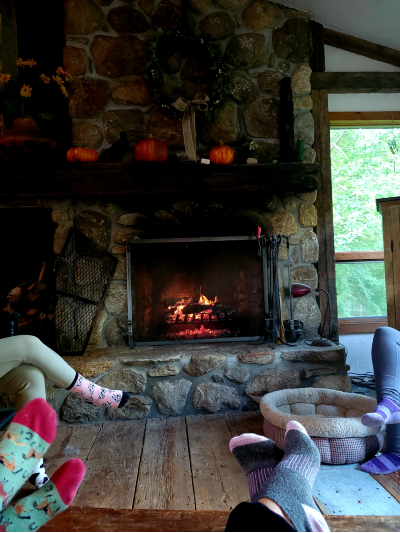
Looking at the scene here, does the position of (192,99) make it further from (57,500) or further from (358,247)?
(57,500)

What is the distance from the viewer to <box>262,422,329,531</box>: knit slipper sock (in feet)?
2.90

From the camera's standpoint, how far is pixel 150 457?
197 cm

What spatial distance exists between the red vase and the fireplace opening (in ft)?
2.76

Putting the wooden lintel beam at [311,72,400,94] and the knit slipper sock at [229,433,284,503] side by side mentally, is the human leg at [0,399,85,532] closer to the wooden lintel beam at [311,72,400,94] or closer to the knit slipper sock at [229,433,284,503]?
the knit slipper sock at [229,433,284,503]

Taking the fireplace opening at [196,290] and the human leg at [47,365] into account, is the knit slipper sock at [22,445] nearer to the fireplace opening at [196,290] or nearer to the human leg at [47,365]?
the human leg at [47,365]

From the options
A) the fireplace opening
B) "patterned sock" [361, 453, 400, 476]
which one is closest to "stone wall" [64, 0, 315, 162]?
the fireplace opening

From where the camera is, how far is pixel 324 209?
9.95 feet

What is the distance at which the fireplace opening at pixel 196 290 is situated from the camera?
2.87 metres

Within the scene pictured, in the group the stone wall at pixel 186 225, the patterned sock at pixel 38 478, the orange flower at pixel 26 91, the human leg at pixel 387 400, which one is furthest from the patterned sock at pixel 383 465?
the orange flower at pixel 26 91

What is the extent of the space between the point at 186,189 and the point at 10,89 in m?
1.33

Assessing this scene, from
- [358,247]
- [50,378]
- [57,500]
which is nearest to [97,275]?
[50,378]

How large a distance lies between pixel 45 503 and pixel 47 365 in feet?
2.49

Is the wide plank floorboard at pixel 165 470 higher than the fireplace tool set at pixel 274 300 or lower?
lower

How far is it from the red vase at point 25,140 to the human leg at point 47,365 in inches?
55.6
